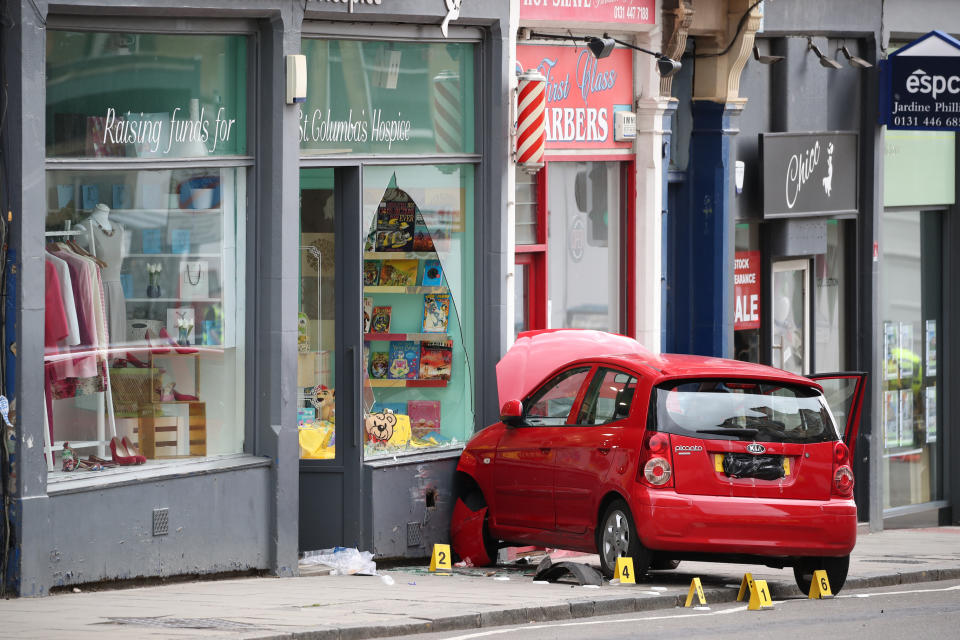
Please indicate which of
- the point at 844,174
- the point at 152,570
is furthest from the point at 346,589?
the point at 844,174

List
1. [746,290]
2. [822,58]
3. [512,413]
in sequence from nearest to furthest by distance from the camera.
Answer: [512,413] → [746,290] → [822,58]

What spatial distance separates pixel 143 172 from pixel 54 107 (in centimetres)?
99

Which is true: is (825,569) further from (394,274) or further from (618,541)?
(394,274)

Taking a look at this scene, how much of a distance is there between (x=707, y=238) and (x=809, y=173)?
169cm

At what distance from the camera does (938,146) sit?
69.7 ft

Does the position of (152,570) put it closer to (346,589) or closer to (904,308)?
(346,589)

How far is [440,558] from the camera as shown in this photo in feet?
46.0

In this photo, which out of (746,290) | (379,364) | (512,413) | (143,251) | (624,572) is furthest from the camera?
(746,290)

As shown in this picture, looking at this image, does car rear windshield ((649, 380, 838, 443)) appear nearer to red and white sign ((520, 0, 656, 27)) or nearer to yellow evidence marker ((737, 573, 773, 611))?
yellow evidence marker ((737, 573, 773, 611))

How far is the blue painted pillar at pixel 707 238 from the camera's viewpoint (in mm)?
18469

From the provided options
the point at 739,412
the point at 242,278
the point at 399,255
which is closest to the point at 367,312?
the point at 399,255

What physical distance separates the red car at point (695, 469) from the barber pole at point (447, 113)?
101 inches

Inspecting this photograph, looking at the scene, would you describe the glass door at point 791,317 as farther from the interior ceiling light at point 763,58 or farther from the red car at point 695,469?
the red car at point 695,469

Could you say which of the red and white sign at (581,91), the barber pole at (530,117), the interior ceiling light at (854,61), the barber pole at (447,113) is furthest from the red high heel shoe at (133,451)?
the interior ceiling light at (854,61)
